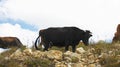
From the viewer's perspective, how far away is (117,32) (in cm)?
2309

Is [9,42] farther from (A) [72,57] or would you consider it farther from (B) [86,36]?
(A) [72,57]

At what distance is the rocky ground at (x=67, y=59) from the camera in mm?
15750

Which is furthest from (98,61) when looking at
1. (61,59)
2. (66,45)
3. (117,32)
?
(117,32)

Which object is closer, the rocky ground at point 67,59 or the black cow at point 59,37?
the rocky ground at point 67,59

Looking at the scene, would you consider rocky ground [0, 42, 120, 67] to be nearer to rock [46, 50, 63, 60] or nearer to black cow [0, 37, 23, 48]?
rock [46, 50, 63, 60]

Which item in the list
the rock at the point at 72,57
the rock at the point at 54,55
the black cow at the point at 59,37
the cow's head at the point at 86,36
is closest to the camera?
the rock at the point at 72,57

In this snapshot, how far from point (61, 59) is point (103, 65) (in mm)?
1721

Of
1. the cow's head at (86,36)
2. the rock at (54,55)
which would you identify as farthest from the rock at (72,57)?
the cow's head at (86,36)

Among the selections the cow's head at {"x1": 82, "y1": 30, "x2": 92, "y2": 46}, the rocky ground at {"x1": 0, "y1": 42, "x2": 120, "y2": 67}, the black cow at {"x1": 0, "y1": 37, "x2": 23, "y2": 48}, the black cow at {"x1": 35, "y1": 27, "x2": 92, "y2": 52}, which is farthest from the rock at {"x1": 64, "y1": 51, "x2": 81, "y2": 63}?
the black cow at {"x1": 0, "y1": 37, "x2": 23, "y2": 48}

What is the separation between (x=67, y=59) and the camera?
16359 mm

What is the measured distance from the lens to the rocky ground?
15750 mm

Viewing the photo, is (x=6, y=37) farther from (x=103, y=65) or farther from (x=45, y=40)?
(x=103, y=65)

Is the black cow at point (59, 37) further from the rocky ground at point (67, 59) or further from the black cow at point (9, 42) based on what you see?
the black cow at point (9, 42)

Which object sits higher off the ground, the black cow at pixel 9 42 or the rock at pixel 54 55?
the rock at pixel 54 55
